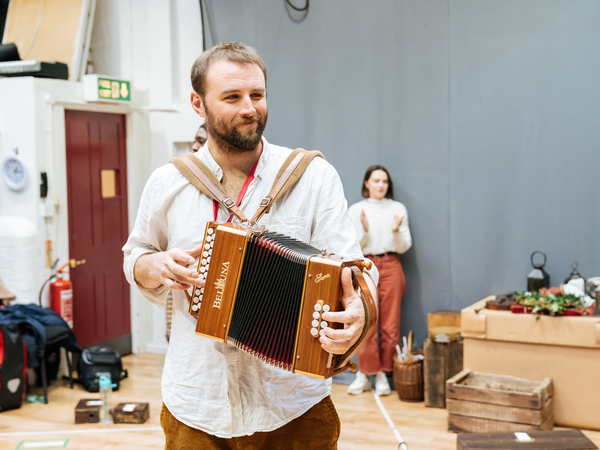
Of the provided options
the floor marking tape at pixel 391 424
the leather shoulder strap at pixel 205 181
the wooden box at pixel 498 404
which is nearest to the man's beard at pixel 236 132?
the leather shoulder strap at pixel 205 181

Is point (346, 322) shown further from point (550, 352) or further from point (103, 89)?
point (103, 89)

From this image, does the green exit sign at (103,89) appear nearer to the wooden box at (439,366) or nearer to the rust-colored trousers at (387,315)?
the rust-colored trousers at (387,315)

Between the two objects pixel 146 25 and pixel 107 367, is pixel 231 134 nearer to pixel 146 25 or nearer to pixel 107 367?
pixel 107 367

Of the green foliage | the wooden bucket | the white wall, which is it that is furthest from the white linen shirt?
the white wall

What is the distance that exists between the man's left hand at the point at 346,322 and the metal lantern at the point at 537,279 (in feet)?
11.6

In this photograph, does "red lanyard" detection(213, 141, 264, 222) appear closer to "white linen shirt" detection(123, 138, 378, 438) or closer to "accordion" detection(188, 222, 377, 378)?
"white linen shirt" detection(123, 138, 378, 438)

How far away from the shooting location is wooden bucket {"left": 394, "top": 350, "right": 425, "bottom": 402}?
194 inches

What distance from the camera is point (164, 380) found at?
1905mm

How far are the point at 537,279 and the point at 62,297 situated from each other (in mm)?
3654

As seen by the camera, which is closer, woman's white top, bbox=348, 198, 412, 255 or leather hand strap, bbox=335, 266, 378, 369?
leather hand strap, bbox=335, 266, 378, 369

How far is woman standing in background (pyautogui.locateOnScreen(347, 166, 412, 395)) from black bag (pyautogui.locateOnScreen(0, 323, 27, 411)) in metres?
2.40

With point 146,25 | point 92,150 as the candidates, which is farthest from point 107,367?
point 146,25

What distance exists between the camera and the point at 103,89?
5.77m

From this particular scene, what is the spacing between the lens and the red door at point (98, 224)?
5.86m
